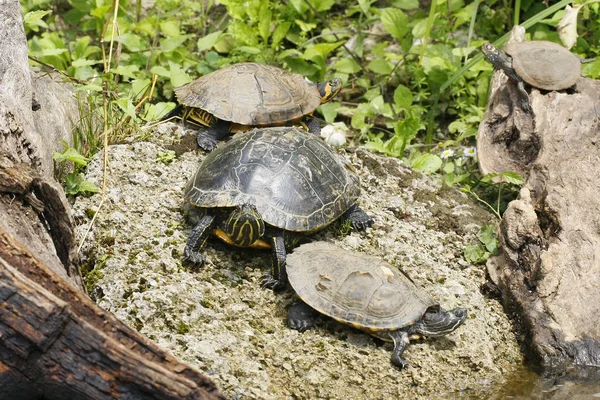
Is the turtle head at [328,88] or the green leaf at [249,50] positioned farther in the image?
the green leaf at [249,50]

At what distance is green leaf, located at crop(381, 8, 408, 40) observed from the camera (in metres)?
7.17

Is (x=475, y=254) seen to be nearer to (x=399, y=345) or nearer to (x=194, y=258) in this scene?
(x=399, y=345)

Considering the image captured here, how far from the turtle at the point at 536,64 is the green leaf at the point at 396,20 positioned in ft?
3.48

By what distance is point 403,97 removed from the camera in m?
7.07

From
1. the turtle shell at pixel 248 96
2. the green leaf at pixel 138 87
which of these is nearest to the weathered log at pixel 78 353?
the turtle shell at pixel 248 96

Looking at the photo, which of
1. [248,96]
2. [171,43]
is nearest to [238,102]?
[248,96]

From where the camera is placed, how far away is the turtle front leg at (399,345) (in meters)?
4.22

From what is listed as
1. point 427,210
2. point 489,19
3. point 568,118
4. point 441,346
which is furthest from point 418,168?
point 489,19

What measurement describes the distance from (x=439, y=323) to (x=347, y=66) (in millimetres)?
3811

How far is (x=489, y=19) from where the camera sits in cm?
818

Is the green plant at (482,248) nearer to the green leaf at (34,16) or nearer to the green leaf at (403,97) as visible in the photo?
the green leaf at (403,97)

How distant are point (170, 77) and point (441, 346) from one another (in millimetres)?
3531

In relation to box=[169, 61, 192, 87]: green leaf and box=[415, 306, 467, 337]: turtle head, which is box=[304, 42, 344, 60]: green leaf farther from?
box=[415, 306, 467, 337]: turtle head

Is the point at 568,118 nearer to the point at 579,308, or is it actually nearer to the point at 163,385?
the point at 579,308
